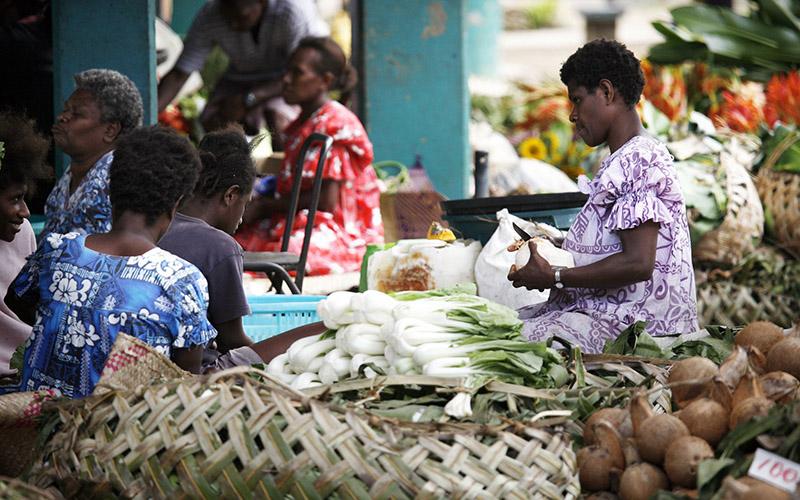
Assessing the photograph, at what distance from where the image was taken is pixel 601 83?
366 cm

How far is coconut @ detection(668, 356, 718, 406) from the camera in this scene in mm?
2617

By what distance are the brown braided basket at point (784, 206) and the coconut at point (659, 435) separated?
14.7 feet

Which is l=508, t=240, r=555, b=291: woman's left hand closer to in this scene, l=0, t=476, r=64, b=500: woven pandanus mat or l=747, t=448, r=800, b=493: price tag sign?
l=747, t=448, r=800, b=493: price tag sign

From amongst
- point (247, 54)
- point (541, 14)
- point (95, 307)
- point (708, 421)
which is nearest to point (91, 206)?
point (95, 307)

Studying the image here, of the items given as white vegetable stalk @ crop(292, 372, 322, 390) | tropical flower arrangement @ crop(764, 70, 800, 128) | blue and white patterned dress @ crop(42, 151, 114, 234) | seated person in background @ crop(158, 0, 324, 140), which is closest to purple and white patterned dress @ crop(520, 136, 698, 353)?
white vegetable stalk @ crop(292, 372, 322, 390)

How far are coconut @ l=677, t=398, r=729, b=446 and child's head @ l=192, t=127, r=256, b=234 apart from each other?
6.56ft

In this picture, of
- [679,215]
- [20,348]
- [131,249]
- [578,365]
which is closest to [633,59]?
[679,215]

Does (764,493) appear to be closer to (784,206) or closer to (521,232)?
(521,232)

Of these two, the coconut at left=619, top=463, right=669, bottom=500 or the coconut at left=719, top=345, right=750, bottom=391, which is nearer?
the coconut at left=619, top=463, right=669, bottom=500

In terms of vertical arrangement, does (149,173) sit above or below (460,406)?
above

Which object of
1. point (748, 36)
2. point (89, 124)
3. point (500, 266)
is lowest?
point (500, 266)

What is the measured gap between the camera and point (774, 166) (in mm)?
6789

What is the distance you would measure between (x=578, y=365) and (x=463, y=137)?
476 cm

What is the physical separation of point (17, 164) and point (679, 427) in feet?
8.09
